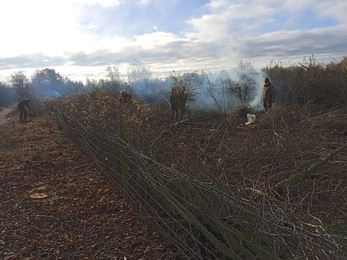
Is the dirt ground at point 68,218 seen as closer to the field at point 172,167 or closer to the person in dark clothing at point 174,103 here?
the field at point 172,167

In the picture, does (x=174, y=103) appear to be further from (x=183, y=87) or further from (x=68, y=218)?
(x=68, y=218)

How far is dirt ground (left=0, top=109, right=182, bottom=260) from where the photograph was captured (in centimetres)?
403

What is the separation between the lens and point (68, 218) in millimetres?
5004

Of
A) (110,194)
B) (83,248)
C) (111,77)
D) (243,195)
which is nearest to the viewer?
(243,195)

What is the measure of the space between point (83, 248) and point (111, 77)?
2695cm

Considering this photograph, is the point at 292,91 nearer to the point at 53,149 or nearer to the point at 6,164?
the point at 53,149

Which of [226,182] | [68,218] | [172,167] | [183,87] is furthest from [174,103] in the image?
[226,182]

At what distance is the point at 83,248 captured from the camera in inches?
161

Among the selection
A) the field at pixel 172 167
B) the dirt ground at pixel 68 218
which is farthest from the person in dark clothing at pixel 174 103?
the field at pixel 172 167

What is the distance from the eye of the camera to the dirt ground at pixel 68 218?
13.2 ft

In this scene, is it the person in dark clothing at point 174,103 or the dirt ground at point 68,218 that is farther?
the person in dark clothing at point 174,103

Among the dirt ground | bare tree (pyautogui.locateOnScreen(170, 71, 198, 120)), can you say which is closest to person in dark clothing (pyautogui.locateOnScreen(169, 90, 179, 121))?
bare tree (pyautogui.locateOnScreen(170, 71, 198, 120))

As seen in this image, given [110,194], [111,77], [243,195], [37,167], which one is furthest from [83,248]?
[111,77]

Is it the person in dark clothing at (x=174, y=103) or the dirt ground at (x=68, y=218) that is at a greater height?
the person in dark clothing at (x=174, y=103)
